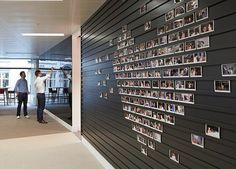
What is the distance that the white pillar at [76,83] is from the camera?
7500 mm

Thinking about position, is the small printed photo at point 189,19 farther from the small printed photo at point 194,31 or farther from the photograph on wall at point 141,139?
the photograph on wall at point 141,139

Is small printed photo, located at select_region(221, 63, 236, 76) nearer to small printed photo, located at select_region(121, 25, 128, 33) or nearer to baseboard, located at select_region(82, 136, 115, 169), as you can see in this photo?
small printed photo, located at select_region(121, 25, 128, 33)

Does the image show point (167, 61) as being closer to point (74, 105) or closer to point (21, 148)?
point (21, 148)

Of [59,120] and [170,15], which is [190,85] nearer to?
[170,15]

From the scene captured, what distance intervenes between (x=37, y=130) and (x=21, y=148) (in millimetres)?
2086

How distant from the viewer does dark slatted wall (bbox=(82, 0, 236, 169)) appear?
188 centimetres

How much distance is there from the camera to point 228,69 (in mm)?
1861

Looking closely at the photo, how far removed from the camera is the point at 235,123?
1.79 meters

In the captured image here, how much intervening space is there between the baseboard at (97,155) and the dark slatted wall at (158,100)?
92 millimetres

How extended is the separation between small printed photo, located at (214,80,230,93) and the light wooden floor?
3055 mm

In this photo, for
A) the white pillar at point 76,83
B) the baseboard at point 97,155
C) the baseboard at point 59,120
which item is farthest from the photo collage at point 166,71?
the baseboard at point 59,120

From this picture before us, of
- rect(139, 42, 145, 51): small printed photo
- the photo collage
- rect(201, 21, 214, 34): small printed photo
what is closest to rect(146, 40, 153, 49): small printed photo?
the photo collage

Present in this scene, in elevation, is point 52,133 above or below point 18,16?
below

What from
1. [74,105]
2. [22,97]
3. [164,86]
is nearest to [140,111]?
[164,86]
